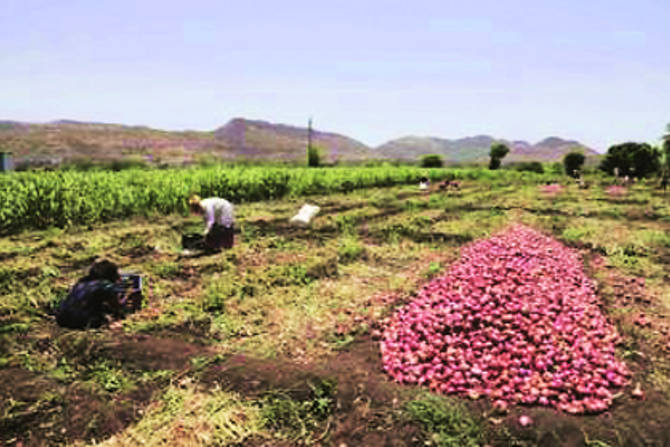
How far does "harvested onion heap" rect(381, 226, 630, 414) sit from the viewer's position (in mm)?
4047

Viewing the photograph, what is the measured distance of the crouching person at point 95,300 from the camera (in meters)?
5.59

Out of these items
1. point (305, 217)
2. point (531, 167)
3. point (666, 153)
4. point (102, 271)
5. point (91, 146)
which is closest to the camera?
point (102, 271)

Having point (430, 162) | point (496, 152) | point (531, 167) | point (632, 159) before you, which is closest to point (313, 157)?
point (430, 162)

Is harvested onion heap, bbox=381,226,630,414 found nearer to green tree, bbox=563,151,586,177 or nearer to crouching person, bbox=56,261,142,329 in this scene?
crouching person, bbox=56,261,142,329

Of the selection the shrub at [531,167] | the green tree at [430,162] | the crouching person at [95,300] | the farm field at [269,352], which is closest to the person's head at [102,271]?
the crouching person at [95,300]

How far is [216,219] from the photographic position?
9.27 meters

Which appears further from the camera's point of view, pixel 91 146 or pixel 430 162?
pixel 91 146

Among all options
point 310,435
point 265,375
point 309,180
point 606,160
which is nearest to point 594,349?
point 310,435

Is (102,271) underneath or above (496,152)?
underneath

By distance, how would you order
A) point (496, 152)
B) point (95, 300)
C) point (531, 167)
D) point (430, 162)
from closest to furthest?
Answer: point (95, 300) < point (430, 162) < point (496, 152) < point (531, 167)

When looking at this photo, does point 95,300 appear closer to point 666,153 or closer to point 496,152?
point 666,153

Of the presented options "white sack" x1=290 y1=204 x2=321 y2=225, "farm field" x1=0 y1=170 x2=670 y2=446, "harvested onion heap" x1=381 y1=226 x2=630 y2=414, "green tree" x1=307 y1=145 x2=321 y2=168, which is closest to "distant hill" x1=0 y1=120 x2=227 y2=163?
"green tree" x1=307 y1=145 x2=321 y2=168

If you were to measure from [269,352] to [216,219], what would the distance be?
15.7 feet

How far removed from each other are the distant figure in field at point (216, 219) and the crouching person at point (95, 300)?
2975mm
